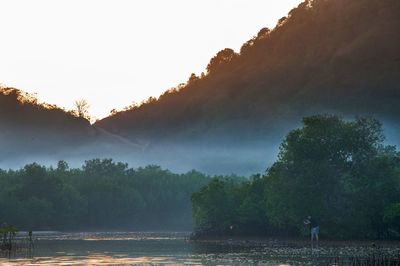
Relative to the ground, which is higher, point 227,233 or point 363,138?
point 363,138

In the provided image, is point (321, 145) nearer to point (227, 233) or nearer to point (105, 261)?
point (227, 233)

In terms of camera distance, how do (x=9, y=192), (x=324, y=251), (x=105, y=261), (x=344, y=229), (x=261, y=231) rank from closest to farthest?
(x=105, y=261)
(x=324, y=251)
(x=344, y=229)
(x=261, y=231)
(x=9, y=192)

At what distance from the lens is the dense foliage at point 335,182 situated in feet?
351

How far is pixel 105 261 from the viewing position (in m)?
71.2

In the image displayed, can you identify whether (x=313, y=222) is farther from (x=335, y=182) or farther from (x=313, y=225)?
(x=335, y=182)

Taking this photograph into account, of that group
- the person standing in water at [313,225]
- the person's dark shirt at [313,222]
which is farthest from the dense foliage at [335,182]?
the person's dark shirt at [313,222]

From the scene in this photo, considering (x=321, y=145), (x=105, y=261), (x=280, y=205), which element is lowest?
(x=105, y=261)

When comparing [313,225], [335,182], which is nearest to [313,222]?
[313,225]

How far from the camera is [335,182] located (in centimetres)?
11044

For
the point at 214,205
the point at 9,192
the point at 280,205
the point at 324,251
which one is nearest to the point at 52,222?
the point at 9,192

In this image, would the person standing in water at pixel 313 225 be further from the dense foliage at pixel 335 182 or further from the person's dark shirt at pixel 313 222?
the dense foliage at pixel 335 182

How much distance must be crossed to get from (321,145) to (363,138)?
18.8 feet

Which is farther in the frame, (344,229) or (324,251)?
(344,229)

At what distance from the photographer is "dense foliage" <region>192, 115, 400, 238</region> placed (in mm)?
106875
